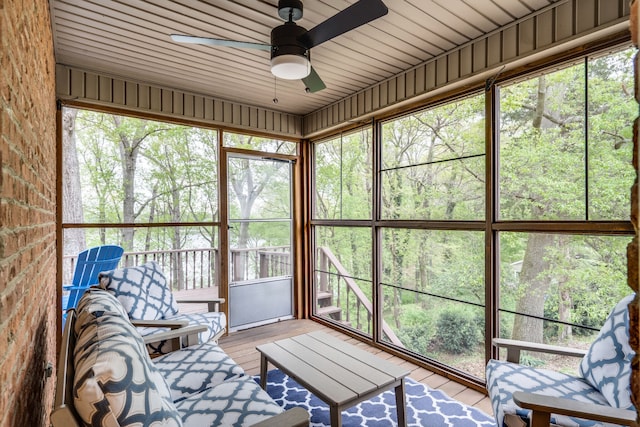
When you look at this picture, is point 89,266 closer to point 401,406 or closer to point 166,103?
point 166,103

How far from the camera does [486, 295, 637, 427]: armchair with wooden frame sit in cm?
149

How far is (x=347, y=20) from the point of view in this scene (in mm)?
1833

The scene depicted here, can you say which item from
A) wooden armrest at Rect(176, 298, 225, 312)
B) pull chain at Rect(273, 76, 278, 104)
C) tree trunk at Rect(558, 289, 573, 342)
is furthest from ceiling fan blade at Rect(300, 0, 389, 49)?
wooden armrest at Rect(176, 298, 225, 312)

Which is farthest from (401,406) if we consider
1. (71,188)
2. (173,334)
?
(71,188)

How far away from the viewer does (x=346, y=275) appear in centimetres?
438

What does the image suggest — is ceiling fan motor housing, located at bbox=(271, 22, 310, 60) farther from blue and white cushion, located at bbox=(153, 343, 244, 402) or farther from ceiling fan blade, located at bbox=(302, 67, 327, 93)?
blue and white cushion, located at bbox=(153, 343, 244, 402)

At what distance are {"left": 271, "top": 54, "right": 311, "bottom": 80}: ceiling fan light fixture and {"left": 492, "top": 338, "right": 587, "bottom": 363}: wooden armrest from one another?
211cm

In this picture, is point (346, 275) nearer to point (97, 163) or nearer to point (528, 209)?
point (528, 209)

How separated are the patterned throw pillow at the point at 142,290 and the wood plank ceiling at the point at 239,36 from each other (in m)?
1.80

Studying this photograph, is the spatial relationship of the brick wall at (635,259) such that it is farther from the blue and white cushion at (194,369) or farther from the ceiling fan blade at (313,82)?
the ceiling fan blade at (313,82)

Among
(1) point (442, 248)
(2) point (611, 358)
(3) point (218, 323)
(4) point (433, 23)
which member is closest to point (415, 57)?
(4) point (433, 23)

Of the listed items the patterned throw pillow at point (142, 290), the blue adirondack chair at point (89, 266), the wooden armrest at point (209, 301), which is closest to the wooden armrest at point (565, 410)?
the wooden armrest at point (209, 301)

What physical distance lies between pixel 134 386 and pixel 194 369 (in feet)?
3.67

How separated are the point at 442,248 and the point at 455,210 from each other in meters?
0.42
